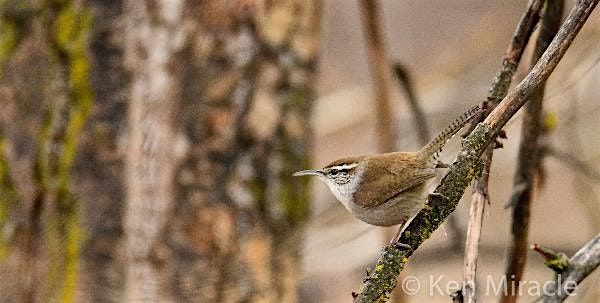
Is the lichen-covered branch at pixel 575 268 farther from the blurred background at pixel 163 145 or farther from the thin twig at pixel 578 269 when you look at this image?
the blurred background at pixel 163 145

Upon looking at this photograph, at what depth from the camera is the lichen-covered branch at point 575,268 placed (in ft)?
4.52

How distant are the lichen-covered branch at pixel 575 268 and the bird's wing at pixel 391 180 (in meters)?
0.60

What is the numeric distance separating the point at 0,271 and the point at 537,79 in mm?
3179

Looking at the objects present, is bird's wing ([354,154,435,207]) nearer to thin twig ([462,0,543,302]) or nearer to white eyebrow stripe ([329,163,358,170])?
white eyebrow stripe ([329,163,358,170])

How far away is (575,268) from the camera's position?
4.66ft

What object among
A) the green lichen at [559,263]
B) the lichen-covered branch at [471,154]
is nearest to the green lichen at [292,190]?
the green lichen at [559,263]

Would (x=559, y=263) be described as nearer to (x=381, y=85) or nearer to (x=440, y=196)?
(x=440, y=196)

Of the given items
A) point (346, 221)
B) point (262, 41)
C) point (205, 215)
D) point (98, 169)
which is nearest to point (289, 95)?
point (262, 41)

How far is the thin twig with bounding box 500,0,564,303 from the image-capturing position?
5.76ft

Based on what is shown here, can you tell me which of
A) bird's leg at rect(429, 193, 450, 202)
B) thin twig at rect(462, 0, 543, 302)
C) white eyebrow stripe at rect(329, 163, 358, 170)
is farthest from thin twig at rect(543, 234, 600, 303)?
white eyebrow stripe at rect(329, 163, 358, 170)

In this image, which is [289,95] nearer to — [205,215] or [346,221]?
[205,215]

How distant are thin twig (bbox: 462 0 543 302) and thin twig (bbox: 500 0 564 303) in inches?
4.2

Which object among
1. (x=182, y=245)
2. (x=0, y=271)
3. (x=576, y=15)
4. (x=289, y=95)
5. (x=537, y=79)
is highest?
(x=289, y=95)

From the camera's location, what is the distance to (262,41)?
3834 mm
